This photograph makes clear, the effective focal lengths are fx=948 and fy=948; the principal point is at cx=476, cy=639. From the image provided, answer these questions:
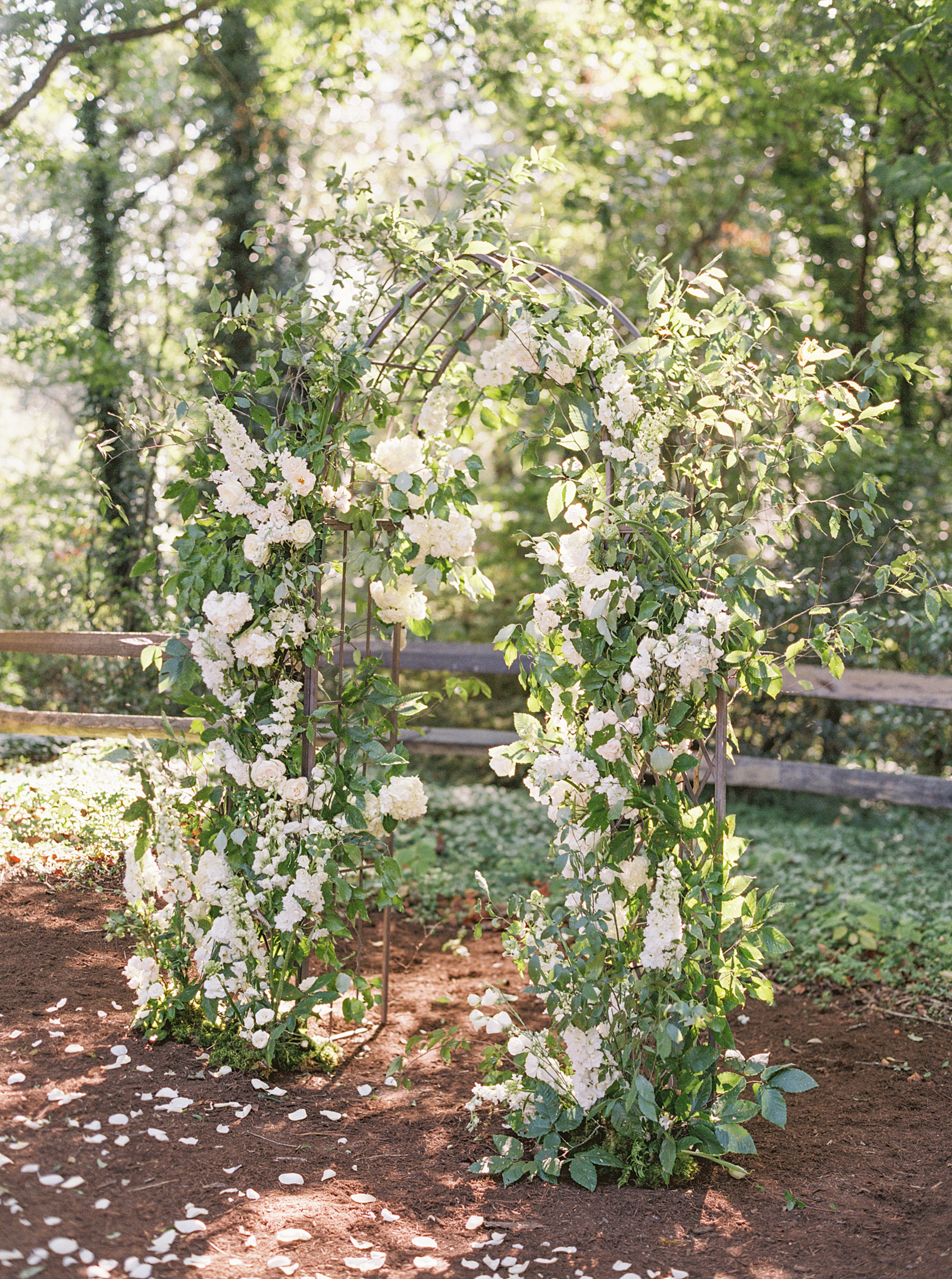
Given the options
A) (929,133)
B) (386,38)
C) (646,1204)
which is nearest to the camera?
(646,1204)

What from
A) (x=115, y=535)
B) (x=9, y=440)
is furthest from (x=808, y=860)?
(x=9, y=440)

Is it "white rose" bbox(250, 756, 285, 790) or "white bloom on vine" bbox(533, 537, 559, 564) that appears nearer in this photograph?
"white bloom on vine" bbox(533, 537, 559, 564)

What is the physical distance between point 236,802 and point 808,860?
3.53 metres

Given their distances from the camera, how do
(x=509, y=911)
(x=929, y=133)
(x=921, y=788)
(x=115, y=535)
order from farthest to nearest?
(x=115, y=535), (x=929, y=133), (x=921, y=788), (x=509, y=911)

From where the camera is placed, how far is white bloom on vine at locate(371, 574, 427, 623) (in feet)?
10.0

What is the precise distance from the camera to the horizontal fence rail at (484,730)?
14.6 ft

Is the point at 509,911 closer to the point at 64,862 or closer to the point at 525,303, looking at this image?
the point at 525,303

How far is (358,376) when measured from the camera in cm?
289

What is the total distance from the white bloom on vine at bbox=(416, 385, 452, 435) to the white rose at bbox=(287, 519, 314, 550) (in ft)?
1.94

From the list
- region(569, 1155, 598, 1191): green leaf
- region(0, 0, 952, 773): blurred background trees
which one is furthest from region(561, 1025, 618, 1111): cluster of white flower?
region(0, 0, 952, 773): blurred background trees

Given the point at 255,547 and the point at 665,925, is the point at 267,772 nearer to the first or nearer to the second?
the point at 255,547

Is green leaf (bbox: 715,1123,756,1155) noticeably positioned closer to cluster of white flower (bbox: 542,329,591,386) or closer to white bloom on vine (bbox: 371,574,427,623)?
white bloom on vine (bbox: 371,574,427,623)

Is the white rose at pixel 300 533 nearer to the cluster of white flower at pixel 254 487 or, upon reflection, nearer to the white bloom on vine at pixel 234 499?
the cluster of white flower at pixel 254 487

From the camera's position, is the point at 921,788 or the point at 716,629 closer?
the point at 716,629
